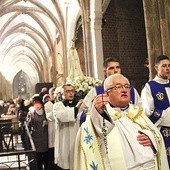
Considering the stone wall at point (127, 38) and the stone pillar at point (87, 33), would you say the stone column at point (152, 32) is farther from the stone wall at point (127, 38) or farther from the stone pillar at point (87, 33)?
the stone wall at point (127, 38)

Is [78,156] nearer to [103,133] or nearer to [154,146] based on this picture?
[103,133]

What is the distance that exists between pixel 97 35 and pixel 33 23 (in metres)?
14.7

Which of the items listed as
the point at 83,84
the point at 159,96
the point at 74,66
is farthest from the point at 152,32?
the point at 159,96

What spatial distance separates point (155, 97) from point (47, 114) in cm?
242

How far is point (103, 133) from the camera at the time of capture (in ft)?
8.56

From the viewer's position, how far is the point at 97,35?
12758 millimetres

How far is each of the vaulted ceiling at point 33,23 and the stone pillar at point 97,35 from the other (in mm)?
3865

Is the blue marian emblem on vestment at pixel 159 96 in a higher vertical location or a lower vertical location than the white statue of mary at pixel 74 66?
lower

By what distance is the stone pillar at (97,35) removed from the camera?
12.5 metres

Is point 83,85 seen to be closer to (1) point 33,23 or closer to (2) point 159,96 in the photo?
(2) point 159,96

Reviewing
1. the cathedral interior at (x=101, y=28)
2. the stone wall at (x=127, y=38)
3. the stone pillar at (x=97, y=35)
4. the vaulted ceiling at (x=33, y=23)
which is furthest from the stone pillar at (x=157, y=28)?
the vaulted ceiling at (x=33, y=23)

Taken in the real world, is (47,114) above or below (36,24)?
below

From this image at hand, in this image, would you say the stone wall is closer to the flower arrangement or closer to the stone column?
the stone column

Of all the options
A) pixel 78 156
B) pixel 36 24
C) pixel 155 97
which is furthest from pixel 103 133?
pixel 36 24
